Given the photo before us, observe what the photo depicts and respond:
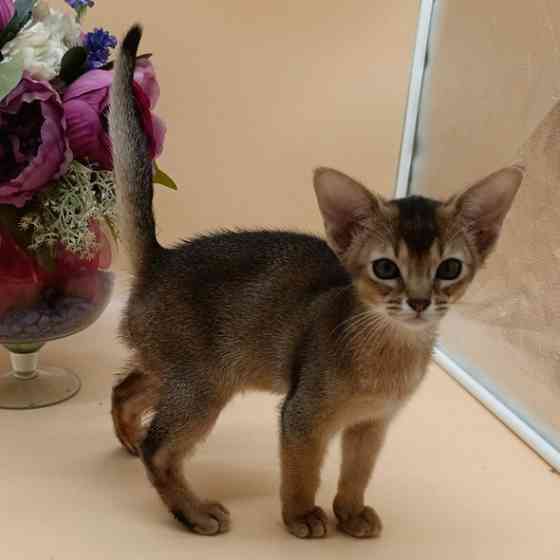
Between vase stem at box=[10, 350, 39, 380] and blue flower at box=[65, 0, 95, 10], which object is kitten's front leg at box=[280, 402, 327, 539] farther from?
blue flower at box=[65, 0, 95, 10]

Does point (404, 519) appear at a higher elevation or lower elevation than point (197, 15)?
lower

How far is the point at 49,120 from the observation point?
1.12 metres

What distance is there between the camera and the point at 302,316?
3.44 ft

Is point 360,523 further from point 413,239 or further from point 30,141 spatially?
point 30,141

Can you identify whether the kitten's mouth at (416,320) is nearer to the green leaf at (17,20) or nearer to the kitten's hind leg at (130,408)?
the kitten's hind leg at (130,408)

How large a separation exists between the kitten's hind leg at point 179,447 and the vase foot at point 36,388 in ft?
1.17

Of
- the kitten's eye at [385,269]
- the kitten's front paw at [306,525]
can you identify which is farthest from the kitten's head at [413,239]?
the kitten's front paw at [306,525]

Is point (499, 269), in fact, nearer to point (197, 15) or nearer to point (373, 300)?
point (373, 300)

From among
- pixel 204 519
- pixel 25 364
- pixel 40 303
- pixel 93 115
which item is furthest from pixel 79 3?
pixel 204 519

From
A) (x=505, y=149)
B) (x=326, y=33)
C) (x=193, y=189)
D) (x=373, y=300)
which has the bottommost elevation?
(x=193, y=189)

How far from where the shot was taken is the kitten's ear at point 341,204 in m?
0.95

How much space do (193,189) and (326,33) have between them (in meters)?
0.43

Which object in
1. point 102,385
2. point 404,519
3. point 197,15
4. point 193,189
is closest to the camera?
point 404,519

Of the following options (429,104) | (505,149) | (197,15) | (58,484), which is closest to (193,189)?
(197,15)
